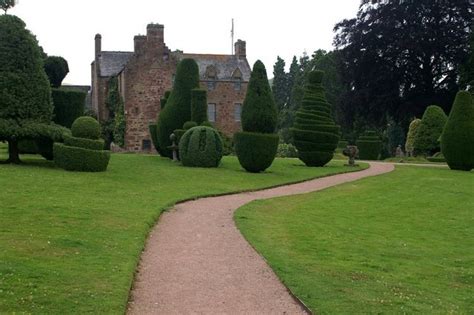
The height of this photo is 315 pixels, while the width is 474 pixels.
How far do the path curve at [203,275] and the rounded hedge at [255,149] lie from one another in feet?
38.0

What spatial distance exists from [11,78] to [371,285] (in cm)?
1766

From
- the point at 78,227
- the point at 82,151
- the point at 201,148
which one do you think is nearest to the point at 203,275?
the point at 78,227

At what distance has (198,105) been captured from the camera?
2956 centimetres

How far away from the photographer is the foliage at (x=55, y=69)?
1048 inches

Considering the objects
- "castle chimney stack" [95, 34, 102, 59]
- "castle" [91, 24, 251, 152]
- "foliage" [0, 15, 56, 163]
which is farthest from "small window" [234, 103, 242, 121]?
"foliage" [0, 15, 56, 163]

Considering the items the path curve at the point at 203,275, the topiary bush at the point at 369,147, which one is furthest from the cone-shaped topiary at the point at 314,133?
the path curve at the point at 203,275

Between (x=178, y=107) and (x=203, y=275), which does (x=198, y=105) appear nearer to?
(x=178, y=107)

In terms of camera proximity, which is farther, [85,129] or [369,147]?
[369,147]

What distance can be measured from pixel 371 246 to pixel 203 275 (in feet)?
13.6

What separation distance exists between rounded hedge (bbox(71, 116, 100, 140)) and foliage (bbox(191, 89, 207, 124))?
850cm

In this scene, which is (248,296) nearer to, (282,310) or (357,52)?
(282,310)

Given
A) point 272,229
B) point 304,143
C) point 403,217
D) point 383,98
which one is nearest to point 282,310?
point 272,229

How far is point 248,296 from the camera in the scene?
731cm

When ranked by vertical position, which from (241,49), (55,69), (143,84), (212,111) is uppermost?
(241,49)
